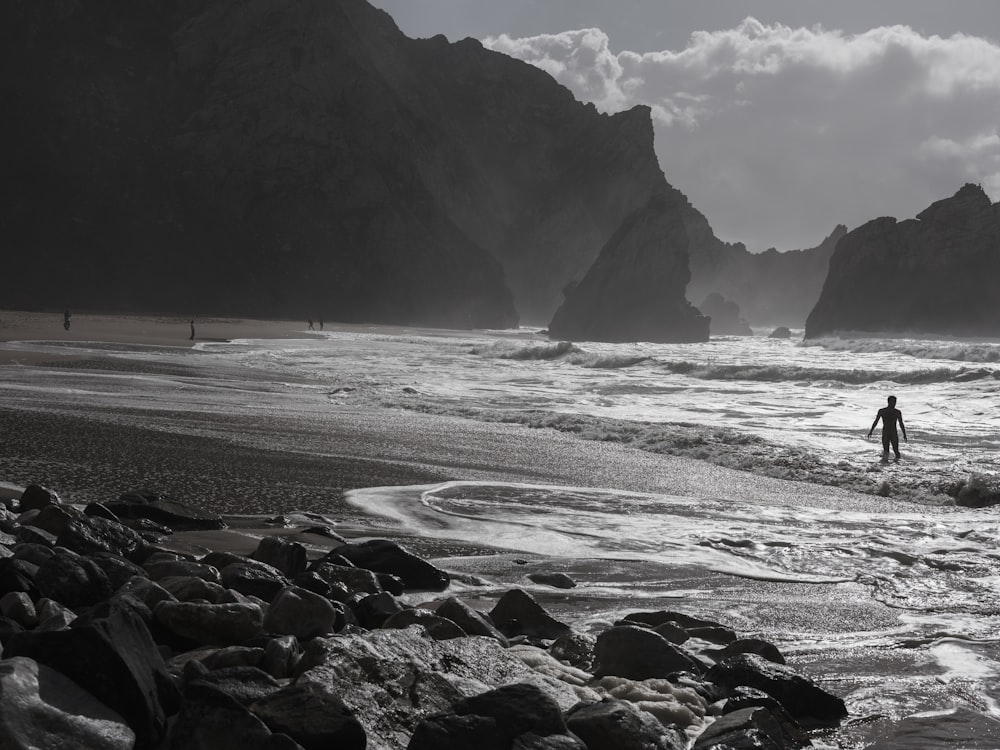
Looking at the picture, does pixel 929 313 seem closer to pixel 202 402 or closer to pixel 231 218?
pixel 231 218

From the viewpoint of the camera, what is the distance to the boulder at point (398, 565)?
6.34 metres

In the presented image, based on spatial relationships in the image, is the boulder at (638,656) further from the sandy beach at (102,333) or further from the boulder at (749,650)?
the sandy beach at (102,333)

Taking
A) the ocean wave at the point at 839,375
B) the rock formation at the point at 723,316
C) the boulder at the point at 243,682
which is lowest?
the boulder at the point at 243,682

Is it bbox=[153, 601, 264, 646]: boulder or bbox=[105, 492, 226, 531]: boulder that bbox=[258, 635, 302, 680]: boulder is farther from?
bbox=[105, 492, 226, 531]: boulder

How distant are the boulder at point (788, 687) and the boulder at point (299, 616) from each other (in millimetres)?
1976

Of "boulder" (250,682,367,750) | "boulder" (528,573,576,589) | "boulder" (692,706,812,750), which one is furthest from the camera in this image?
"boulder" (528,573,576,589)

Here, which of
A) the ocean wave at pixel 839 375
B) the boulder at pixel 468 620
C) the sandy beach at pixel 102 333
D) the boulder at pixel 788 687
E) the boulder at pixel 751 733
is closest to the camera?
the boulder at pixel 751 733

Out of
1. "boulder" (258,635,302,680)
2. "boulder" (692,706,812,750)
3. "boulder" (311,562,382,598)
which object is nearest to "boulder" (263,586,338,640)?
"boulder" (258,635,302,680)

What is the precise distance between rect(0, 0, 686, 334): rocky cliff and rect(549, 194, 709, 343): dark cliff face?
1.76 meters

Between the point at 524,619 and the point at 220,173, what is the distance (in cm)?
10272

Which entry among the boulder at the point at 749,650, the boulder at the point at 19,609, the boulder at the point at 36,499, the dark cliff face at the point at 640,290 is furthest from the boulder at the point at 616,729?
the dark cliff face at the point at 640,290

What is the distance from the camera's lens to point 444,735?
3330 mm

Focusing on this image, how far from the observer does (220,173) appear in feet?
331

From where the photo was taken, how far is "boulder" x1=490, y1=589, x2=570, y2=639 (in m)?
5.39
